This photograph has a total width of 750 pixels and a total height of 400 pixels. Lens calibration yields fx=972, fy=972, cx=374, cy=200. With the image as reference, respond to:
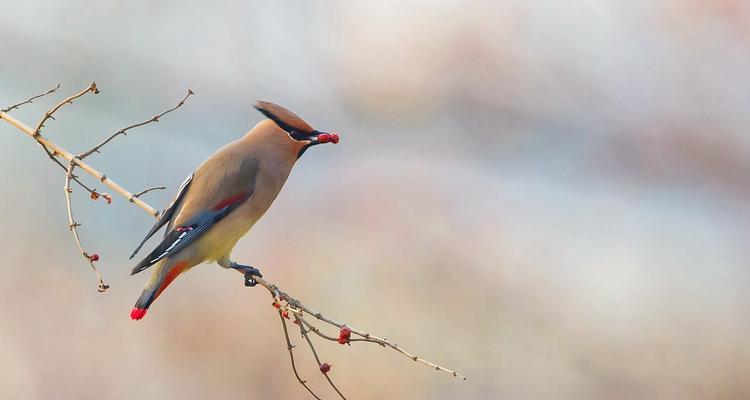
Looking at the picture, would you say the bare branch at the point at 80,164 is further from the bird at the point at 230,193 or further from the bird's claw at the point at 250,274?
the bird's claw at the point at 250,274

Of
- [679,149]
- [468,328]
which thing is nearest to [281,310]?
[468,328]

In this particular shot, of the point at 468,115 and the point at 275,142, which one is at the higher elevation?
the point at 468,115

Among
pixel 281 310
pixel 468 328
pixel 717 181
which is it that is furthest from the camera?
pixel 717 181

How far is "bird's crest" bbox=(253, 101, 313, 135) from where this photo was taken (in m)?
1.40

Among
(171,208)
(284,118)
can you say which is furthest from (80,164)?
(284,118)

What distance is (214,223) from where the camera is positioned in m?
1.44

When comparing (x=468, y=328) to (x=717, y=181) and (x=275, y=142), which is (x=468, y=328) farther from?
(x=275, y=142)

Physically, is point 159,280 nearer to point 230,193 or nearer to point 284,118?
point 230,193

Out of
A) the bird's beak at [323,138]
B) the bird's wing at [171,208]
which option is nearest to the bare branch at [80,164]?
the bird's wing at [171,208]

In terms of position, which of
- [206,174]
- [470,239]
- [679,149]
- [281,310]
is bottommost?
[281,310]

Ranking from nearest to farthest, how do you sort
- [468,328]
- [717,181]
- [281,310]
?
[281,310] < [468,328] < [717,181]

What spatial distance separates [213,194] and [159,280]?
0.49ft

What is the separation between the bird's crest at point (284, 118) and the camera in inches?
55.0

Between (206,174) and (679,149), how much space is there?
2.03 meters
